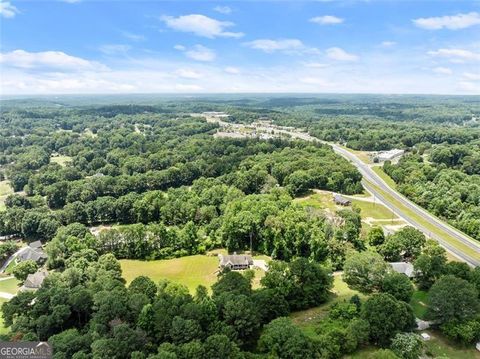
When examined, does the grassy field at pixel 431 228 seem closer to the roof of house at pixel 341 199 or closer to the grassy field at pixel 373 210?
the grassy field at pixel 373 210

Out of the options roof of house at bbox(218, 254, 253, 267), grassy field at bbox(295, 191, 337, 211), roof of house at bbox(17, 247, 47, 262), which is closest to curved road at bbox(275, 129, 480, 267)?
grassy field at bbox(295, 191, 337, 211)

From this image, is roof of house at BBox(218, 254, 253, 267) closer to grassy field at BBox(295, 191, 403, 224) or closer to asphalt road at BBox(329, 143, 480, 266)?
grassy field at BBox(295, 191, 403, 224)

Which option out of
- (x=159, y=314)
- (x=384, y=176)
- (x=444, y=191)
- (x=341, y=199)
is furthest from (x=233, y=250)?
(x=384, y=176)

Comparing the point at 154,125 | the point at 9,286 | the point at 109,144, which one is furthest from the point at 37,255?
the point at 154,125

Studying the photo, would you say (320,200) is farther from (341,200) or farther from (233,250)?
(233,250)

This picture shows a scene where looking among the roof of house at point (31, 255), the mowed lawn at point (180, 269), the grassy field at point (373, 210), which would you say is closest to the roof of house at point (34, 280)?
the roof of house at point (31, 255)

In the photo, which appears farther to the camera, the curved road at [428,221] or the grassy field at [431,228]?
the grassy field at [431,228]

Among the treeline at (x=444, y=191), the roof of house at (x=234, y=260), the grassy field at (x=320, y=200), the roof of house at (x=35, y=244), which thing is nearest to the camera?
the roof of house at (x=234, y=260)
